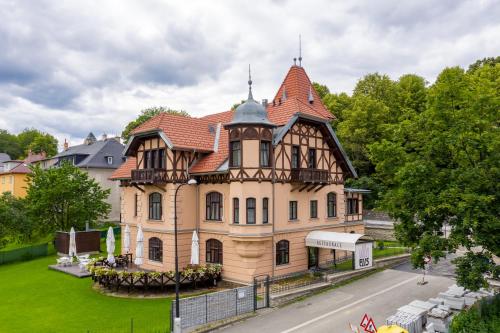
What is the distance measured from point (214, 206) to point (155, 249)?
211 inches

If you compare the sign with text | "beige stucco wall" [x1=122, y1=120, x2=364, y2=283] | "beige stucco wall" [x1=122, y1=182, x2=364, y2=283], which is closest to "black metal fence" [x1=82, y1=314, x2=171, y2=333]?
"beige stucco wall" [x1=122, y1=182, x2=364, y2=283]

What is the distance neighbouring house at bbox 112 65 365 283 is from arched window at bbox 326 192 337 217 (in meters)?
0.08

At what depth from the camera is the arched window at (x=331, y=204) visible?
31.0 m

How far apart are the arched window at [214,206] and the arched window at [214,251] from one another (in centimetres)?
149

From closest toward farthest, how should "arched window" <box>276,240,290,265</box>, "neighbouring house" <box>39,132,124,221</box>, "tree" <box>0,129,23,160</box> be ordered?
"arched window" <box>276,240,290,265</box>, "neighbouring house" <box>39,132,124,221</box>, "tree" <box>0,129,23,160</box>

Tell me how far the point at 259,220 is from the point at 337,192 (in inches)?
371

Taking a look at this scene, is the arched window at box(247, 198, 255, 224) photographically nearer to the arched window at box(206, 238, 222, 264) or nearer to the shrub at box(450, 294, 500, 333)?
the arched window at box(206, 238, 222, 264)

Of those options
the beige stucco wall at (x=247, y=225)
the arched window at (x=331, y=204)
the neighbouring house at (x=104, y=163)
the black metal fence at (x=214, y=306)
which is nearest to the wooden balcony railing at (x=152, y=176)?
the beige stucco wall at (x=247, y=225)

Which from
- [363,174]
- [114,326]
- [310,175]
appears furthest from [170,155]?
[363,174]

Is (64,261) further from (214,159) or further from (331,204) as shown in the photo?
(331,204)

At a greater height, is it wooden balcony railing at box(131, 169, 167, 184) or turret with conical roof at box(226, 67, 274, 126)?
turret with conical roof at box(226, 67, 274, 126)

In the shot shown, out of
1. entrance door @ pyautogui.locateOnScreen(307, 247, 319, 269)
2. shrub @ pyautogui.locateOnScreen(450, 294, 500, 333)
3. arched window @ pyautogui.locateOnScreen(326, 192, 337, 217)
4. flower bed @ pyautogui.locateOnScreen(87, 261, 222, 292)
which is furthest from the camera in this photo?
arched window @ pyautogui.locateOnScreen(326, 192, 337, 217)

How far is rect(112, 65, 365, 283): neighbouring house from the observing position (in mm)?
24766

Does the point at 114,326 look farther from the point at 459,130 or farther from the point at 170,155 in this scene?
→ the point at 459,130
